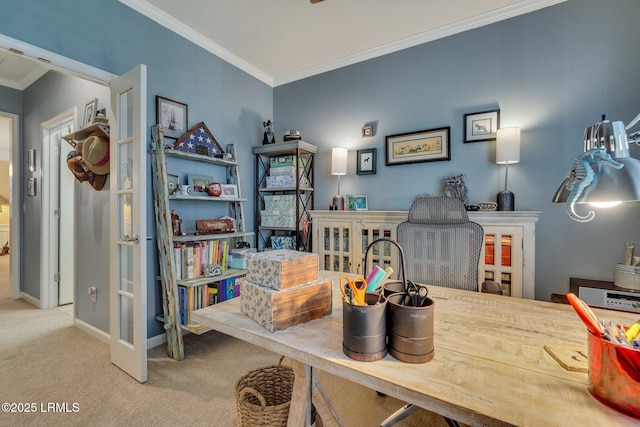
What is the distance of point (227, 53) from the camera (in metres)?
2.98

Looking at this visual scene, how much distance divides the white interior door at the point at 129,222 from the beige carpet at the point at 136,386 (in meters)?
0.17

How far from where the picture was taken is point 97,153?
7.22ft

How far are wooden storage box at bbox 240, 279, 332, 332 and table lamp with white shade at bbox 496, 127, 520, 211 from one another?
1969 mm

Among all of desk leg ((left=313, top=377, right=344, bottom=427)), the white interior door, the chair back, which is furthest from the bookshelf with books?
the chair back

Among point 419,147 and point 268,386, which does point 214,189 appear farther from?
point 419,147

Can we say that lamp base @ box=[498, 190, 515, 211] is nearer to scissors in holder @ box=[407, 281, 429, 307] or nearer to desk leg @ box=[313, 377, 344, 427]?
scissors in holder @ box=[407, 281, 429, 307]

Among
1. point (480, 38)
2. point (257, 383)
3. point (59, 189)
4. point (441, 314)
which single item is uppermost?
point (480, 38)

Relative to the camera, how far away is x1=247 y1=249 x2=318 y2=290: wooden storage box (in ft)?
2.80

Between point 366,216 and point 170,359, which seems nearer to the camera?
point 170,359

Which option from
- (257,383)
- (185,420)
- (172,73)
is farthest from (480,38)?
(185,420)

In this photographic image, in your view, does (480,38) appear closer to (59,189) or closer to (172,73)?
(172,73)

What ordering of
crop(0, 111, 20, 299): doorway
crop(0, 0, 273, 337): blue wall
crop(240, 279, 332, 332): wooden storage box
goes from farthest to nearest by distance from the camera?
crop(0, 111, 20, 299): doorway, crop(0, 0, 273, 337): blue wall, crop(240, 279, 332, 332): wooden storage box

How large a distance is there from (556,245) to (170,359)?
3.13m

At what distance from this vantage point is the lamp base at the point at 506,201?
7.36 feet
